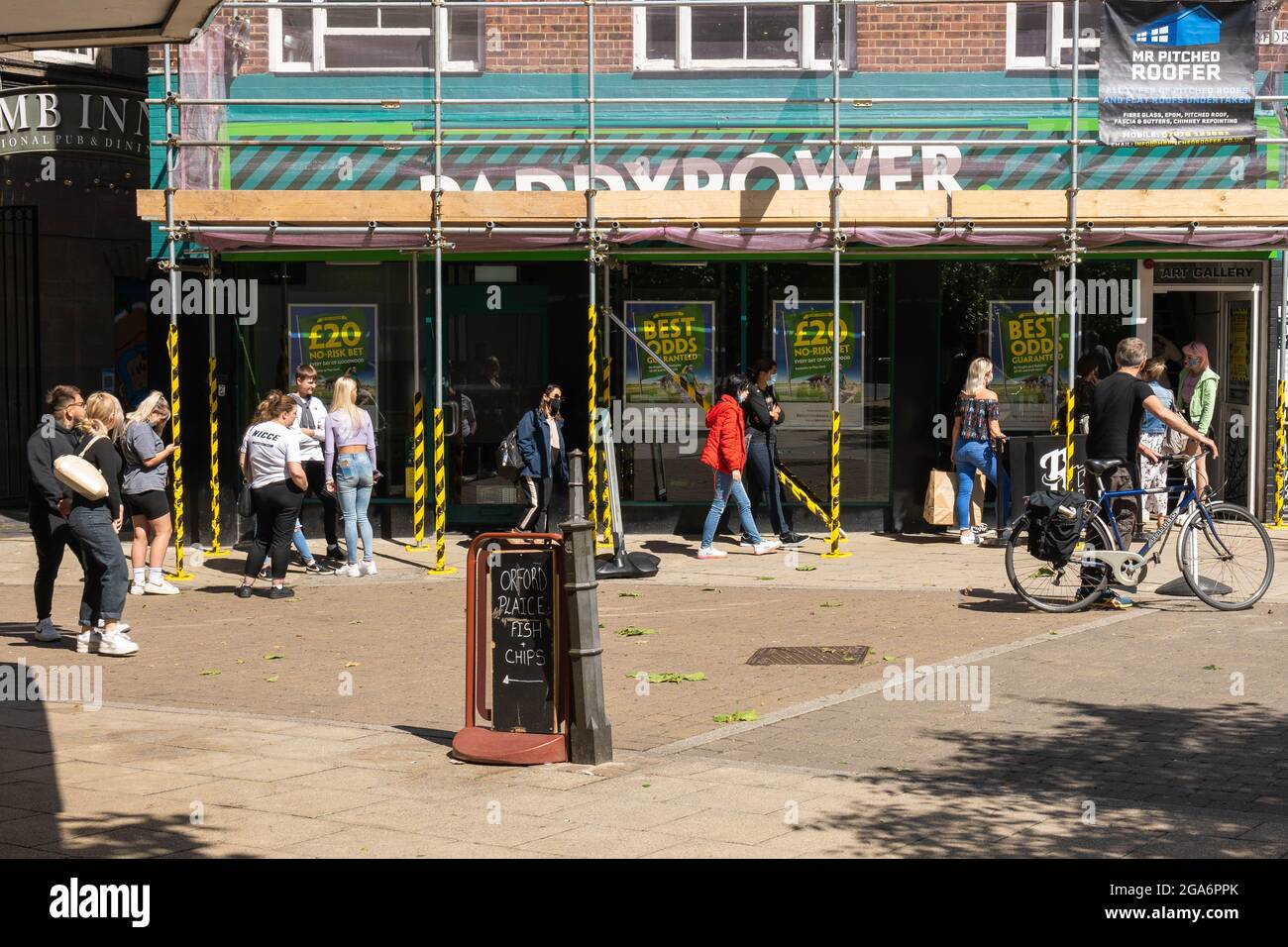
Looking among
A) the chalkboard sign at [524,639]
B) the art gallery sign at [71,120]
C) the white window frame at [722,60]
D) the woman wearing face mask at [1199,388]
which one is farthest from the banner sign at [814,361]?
the chalkboard sign at [524,639]

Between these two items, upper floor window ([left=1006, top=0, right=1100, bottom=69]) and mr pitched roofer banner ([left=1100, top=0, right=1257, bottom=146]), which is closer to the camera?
mr pitched roofer banner ([left=1100, top=0, right=1257, bottom=146])

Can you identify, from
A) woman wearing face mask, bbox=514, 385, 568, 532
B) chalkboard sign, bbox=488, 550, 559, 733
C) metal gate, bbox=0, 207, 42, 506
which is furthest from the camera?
metal gate, bbox=0, 207, 42, 506

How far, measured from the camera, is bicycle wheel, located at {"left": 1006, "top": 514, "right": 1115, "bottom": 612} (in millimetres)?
11891

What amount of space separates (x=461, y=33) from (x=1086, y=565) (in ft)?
28.1

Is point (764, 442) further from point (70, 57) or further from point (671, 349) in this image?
point (70, 57)

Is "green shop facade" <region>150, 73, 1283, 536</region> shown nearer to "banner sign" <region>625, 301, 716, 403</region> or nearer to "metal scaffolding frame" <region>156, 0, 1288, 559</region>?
"banner sign" <region>625, 301, 716, 403</region>

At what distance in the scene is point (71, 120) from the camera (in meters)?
17.2

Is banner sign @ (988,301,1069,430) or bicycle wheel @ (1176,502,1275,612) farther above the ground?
banner sign @ (988,301,1069,430)

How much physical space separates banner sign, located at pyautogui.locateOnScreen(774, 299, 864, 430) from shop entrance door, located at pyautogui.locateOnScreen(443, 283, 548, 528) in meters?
2.48

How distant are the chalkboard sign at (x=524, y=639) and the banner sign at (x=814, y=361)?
30.6 feet

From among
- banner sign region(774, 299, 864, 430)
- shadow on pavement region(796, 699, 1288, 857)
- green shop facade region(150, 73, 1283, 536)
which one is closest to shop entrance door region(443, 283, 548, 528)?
green shop facade region(150, 73, 1283, 536)

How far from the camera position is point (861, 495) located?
17.1m
